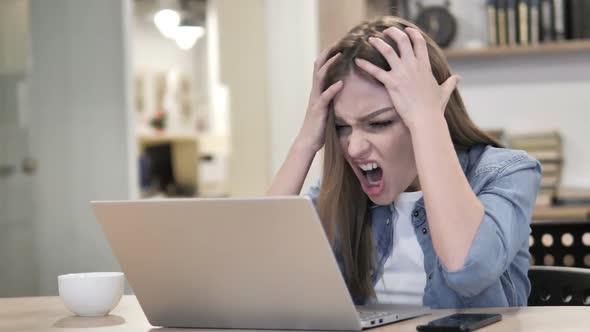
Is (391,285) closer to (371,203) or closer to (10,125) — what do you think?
(371,203)

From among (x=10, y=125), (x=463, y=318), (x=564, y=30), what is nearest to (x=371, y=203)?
(x=463, y=318)

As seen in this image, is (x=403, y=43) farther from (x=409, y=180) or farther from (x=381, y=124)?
(x=409, y=180)

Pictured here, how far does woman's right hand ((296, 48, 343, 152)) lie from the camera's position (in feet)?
5.01

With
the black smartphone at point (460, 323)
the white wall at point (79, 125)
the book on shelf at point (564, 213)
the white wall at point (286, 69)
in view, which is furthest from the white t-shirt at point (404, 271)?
the white wall at point (79, 125)

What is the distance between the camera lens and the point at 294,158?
1.64 m

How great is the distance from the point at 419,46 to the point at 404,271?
1.26 feet

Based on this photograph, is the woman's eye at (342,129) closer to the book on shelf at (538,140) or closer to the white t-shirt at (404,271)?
the white t-shirt at (404,271)

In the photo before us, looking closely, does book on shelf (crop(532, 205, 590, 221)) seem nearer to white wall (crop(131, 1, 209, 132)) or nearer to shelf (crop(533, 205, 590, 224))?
shelf (crop(533, 205, 590, 224))

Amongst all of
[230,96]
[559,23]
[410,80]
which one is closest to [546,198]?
[559,23]

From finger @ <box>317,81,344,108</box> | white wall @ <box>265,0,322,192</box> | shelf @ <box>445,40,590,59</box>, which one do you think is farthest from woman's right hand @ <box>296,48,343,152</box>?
white wall @ <box>265,0,322,192</box>

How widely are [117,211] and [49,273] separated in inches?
111

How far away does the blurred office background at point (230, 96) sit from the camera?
3568 millimetres

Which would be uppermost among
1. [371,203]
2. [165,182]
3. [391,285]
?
[371,203]

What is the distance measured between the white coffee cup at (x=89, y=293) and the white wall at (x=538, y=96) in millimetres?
2540
